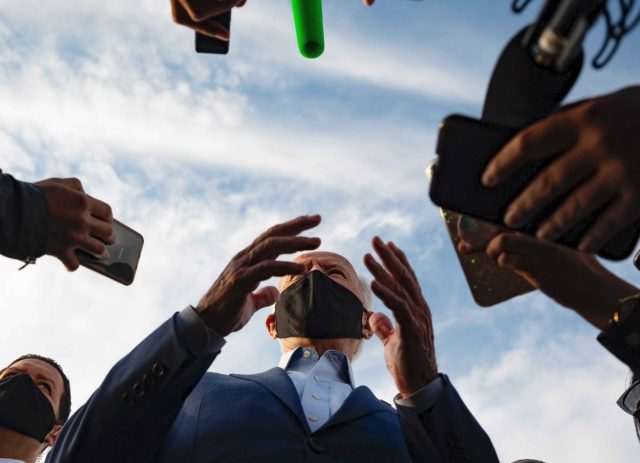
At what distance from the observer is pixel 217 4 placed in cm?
272

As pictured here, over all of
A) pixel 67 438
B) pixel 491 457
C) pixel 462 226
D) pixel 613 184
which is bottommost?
pixel 67 438

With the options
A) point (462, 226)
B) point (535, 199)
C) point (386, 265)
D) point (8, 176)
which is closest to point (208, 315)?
point (386, 265)

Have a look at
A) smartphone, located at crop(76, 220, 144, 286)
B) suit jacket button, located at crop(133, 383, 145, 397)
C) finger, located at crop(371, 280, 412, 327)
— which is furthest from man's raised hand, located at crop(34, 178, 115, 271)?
finger, located at crop(371, 280, 412, 327)

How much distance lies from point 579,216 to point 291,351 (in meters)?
2.93

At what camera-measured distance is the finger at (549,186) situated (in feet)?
5.92

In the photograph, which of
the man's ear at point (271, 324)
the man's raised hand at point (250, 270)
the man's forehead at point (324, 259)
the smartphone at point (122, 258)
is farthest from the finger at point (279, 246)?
the man's forehead at point (324, 259)

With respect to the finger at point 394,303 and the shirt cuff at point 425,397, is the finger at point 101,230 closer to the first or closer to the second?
A: the finger at point 394,303

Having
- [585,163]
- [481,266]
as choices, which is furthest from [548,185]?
[481,266]

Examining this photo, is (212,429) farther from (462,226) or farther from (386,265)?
(462,226)

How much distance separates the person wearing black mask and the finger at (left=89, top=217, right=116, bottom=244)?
313 centimetres

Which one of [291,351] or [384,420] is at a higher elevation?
[384,420]

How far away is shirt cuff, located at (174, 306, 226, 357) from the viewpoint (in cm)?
317

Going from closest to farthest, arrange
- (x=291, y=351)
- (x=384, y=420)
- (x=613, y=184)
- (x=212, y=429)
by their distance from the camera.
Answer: (x=613, y=184), (x=212, y=429), (x=384, y=420), (x=291, y=351)

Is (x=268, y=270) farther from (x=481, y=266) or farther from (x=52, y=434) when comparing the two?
(x=52, y=434)
